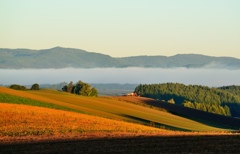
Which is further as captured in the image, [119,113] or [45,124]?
[119,113]

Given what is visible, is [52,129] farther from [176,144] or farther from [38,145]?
[176,144]

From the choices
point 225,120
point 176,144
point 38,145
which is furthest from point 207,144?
point 225,120

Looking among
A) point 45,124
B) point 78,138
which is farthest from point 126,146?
point 45,124

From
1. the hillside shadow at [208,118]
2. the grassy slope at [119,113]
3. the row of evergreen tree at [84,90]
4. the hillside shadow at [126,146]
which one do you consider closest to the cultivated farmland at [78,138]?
the hillside shadow at [126,146]

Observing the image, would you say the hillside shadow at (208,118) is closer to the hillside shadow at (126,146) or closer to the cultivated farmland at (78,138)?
the cultivated farmland at (78,138)

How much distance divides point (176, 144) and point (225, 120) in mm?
75100

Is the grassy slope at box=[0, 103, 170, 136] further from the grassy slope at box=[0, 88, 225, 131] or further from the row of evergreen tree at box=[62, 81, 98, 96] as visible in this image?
Result: the row of evergreen tree at box=[62, 81, 98, 96]

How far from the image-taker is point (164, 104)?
129500 mm

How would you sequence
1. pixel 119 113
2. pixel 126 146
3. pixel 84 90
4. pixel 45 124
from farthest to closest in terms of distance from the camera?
1. pixel 84 90
2. pixel 119 113
3. pixel 45 124
4. pixel 126 146

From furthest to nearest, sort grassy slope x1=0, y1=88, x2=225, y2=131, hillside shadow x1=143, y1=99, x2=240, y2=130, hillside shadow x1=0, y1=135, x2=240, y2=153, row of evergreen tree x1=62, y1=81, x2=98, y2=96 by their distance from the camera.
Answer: row of evergreen tree x1=62, y1=81, x2=98, y2=96
hillside shadow x1=143, y1=99, x2=240, y2=130
grassy slope x1=0, y1=88, x2=225, y2=131
hillside shadow x1=0, y1=135, x2=240, y2=153

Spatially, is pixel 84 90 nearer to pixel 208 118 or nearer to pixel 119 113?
pixel 208 118

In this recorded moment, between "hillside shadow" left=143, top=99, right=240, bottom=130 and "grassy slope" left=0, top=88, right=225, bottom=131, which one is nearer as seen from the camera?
"grassy slope" left=0, top=88, right=225, bottom=131

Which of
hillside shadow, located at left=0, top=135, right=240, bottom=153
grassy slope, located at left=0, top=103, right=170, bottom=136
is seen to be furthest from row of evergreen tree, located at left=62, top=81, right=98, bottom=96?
hillside shadow, located at left=0, top=135, right=240, bottom=153

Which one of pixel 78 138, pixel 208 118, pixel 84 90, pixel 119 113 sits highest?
pixel 84 90
